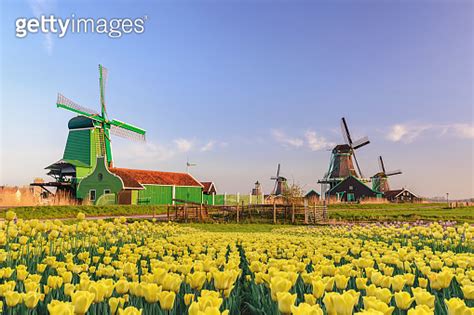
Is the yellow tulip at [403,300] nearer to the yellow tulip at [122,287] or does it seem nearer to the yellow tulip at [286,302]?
the yellow tulip at [286,302]

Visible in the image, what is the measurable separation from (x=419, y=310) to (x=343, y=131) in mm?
50507

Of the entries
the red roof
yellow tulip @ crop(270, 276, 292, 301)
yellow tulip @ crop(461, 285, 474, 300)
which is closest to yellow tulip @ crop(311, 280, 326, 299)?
yellow tulip @ crop(270, 276, 292, 301)

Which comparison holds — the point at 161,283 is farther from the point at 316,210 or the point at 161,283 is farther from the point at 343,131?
the point at 343,131

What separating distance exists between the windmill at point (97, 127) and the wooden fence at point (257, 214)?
18079 millimetres

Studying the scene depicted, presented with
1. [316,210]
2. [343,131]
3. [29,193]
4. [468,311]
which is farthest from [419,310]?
[343,131]

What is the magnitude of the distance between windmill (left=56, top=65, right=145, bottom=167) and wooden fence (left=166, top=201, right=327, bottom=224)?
18.1 m

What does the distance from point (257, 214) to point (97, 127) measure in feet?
71.2

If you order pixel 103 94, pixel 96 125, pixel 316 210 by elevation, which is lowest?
pixel 316 210

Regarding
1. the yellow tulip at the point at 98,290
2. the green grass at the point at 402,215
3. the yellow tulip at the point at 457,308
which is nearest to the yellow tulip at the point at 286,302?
the yellow tulip at the point at 457,308

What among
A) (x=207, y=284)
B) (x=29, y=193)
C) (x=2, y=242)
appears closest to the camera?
(x=207, y=284)

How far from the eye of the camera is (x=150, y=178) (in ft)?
122

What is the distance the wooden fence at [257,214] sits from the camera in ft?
68.3

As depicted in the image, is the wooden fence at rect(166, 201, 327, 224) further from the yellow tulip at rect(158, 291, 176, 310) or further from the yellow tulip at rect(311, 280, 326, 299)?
the yellow tulip at rect(158, 291, 176, 310)

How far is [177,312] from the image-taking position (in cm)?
209
